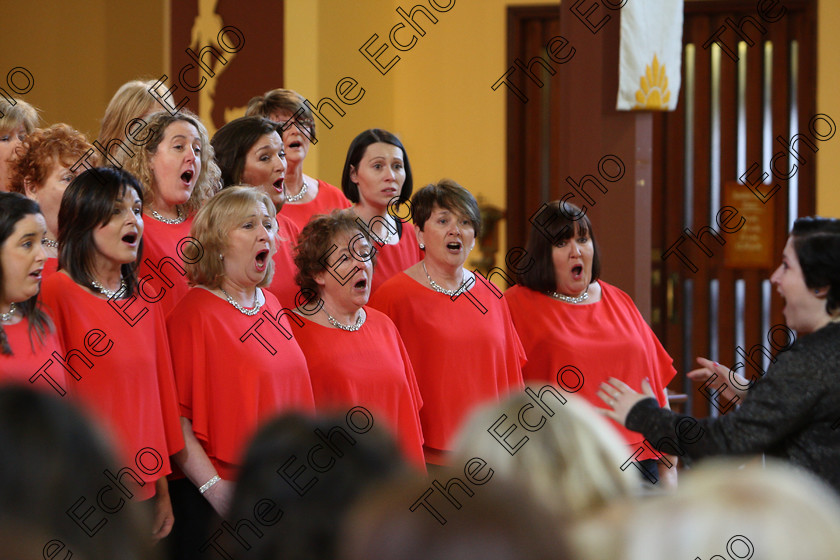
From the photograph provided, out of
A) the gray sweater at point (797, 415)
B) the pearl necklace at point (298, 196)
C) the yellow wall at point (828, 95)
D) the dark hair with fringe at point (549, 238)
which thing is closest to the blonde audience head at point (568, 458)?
the gray sweater at point (797, 415)

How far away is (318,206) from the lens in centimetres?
355

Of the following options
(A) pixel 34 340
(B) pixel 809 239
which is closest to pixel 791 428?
(B) pixel 809 239

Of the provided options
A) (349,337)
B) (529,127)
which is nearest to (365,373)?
(349,337)

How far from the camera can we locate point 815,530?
0.84m

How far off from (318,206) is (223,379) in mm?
1193

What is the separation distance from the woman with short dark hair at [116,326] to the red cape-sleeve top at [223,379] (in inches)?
2.5

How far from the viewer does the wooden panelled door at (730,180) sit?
5.85 m

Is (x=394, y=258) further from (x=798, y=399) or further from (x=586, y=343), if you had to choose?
(x=798, y=399)

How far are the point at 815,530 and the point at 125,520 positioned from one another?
Answer: 58 centimetres

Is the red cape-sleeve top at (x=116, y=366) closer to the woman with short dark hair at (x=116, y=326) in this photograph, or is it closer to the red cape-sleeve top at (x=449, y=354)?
the woman with short dark hair at (x=116, y=326)

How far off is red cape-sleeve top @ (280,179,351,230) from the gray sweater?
1.72m

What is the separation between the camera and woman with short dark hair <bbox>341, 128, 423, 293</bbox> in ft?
10.9

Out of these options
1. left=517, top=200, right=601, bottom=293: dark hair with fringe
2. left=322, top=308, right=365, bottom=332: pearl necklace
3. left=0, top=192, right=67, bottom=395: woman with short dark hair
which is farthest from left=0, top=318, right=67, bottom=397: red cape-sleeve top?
left=517, top=200, right=601, bottom=293: dark hair with fringe

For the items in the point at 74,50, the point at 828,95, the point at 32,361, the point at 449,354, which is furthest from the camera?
the point at 828,95
